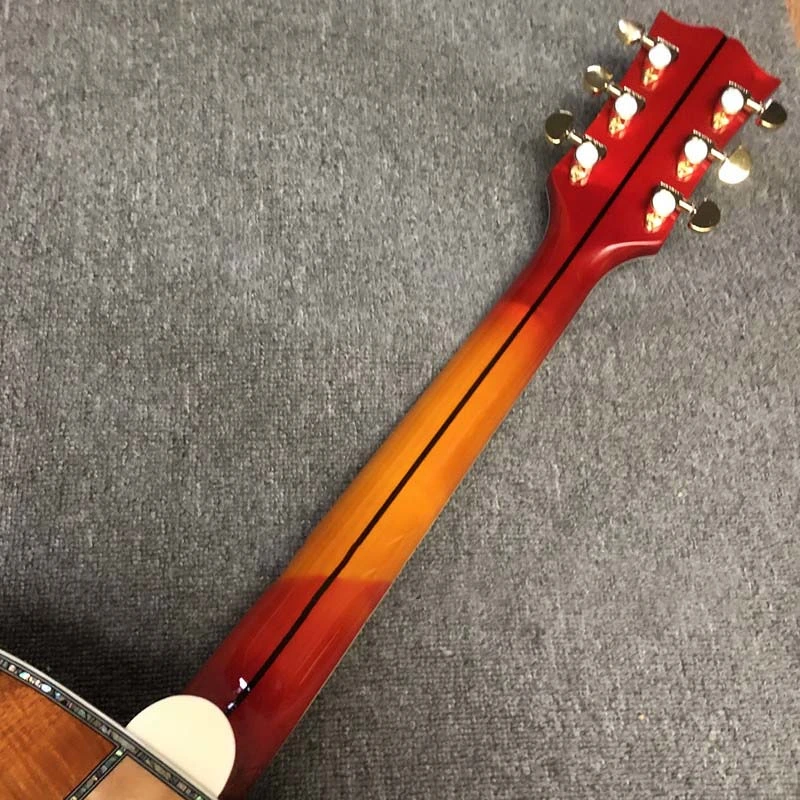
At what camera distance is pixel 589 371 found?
812mm

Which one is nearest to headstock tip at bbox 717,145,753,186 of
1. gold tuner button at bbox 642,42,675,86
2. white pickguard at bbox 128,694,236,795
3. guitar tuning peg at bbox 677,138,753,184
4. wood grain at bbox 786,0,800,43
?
guitar tuning peg at bbox 677,138,753,184

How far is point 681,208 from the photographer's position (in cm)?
75

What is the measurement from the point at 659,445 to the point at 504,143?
1.20ft

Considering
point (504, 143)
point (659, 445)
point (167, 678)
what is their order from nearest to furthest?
point (167, 678) → point (659, 445) → point (504, 143)

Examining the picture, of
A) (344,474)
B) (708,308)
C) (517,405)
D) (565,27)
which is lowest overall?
(344,474)

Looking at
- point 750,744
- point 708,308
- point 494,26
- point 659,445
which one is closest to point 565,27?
point 494,26

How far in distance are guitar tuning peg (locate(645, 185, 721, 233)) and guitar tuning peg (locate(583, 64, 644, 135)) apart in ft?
0.24

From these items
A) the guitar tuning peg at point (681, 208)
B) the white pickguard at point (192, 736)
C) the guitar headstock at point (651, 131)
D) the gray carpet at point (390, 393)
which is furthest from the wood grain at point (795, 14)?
the white pickguard at point (192, 736)

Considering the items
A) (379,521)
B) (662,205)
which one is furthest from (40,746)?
(662,205)

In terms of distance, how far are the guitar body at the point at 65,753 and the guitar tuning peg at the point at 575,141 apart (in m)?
0.59

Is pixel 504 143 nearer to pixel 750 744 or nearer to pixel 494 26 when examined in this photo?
pixel 494 26

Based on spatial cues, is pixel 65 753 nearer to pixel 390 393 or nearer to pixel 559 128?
pixel 390 393

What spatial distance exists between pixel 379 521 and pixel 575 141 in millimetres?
401

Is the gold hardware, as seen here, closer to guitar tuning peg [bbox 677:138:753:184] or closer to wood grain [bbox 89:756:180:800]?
guitar tuning peg [bbox 677:138:753:184]
